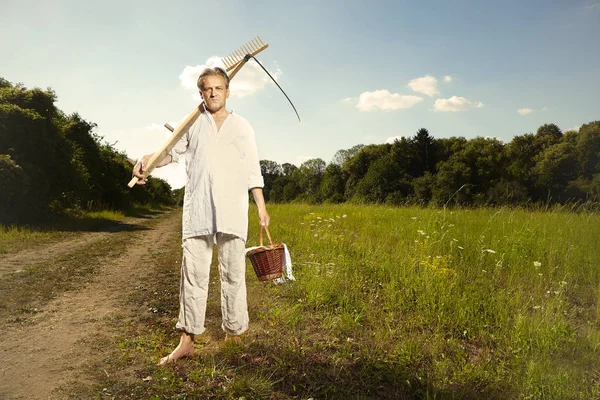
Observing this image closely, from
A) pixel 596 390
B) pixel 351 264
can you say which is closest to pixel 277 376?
pixel 596 390

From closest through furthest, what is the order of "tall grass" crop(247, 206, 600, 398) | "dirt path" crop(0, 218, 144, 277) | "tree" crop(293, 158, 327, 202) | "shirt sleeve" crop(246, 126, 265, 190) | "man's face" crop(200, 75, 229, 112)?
"tall grass" crop(247, 206, 600, 398) → "man's face" crop(200, 75, 229, 112) → "shirt sleeve" crop(246, 126, 265, 190) → "dirt path" crop(0, 218, 144, 277) → "tree" crop(293, 158, 327, 202)

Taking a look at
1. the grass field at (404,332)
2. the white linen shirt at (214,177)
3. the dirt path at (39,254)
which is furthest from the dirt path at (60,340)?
the dirt path at (39,254)

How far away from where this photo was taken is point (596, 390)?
9.41ft

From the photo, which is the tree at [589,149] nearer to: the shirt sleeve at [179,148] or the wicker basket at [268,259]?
the wicker basket at [268,259]

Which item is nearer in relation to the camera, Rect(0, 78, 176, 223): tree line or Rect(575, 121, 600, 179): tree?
Rect(0, 78, 176, 223): tree line

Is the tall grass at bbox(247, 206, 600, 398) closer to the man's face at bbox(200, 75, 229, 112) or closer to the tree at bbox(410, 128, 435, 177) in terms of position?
the man's face at bbox(200, 75, 229, 112)

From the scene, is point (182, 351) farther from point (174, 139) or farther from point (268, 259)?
point (174, 139)

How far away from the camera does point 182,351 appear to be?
3465mm

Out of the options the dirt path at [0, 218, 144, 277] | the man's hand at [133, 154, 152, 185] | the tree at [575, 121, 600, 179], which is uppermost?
the tree at [575, 121, 600, 179]

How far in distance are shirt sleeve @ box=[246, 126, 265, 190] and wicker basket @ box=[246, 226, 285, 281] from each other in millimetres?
481

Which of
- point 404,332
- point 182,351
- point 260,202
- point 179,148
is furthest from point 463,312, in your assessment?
point 179,148

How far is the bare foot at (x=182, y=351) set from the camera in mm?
3402

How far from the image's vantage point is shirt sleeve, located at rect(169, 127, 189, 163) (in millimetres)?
3408

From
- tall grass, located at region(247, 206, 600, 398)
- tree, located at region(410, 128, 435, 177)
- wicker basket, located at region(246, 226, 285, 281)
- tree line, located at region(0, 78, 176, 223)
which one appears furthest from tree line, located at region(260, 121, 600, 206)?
wicker basket, located at region(246, 226, 285, 281)
